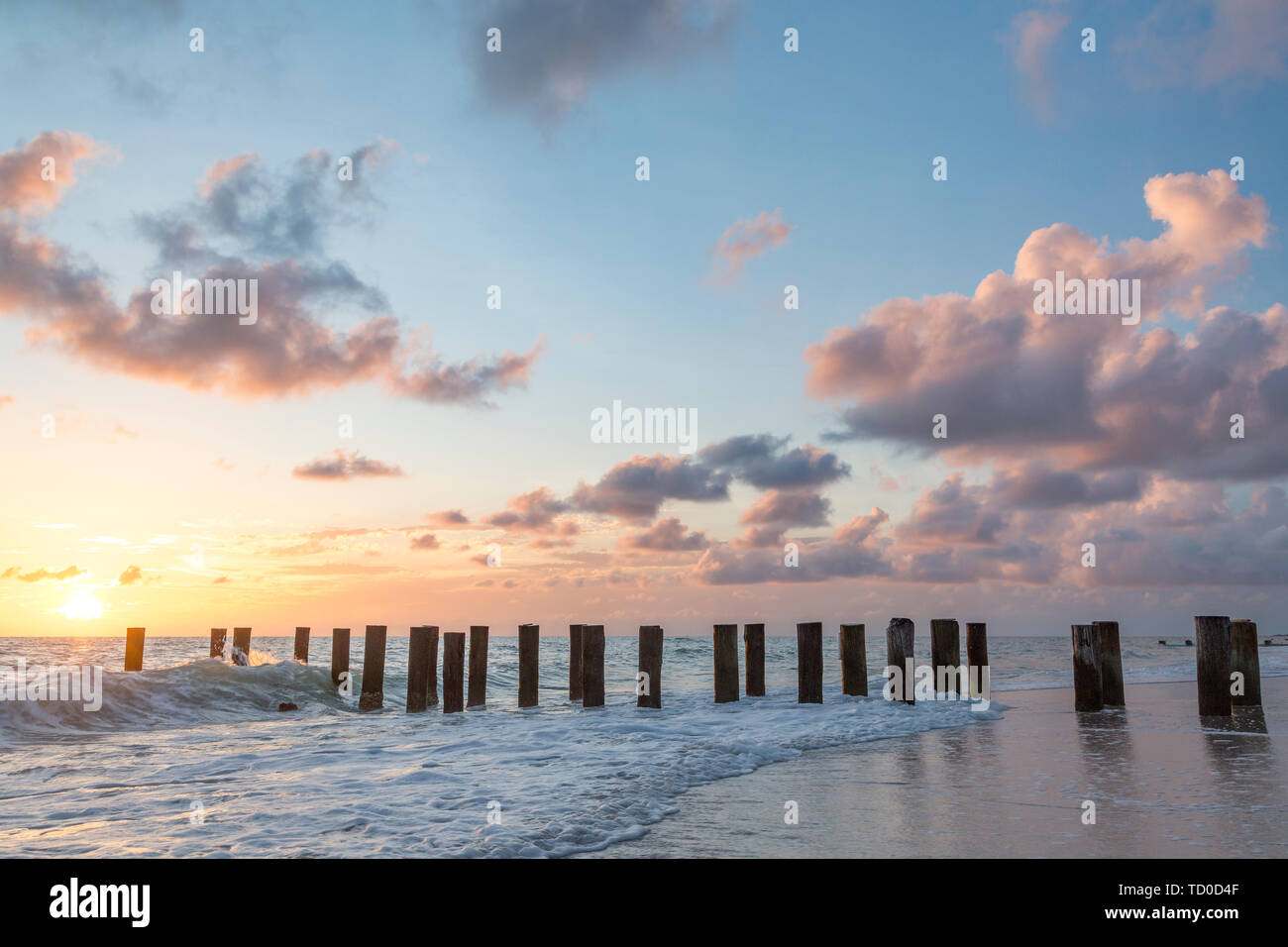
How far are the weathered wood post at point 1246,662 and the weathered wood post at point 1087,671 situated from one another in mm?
2080

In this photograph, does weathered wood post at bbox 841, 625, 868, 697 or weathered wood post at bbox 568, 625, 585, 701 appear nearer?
weathered wood post at bbox 841, 625, 868, 697

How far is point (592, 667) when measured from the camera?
17.3 meters

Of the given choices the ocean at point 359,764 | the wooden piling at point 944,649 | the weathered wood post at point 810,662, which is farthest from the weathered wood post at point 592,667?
the wooden piling at point 944,649

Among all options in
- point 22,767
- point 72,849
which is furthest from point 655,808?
point 22,767

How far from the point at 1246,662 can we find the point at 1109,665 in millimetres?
2086

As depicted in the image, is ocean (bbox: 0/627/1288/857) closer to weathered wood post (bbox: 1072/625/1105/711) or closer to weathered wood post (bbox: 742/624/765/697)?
weathered wood post (bbox: 742/624/765/697)

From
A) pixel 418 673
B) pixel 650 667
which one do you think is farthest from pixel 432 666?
pixel 650 667

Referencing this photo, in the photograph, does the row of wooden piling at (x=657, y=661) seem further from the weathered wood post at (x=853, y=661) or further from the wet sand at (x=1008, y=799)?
the wet sand at (x=1008, y=799)

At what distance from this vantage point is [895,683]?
16234 millimetres

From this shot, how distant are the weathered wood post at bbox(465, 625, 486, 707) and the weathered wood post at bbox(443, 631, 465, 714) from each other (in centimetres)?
111

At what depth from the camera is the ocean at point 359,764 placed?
21.7 ft

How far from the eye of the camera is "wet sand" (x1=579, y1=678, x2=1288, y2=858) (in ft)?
18.9

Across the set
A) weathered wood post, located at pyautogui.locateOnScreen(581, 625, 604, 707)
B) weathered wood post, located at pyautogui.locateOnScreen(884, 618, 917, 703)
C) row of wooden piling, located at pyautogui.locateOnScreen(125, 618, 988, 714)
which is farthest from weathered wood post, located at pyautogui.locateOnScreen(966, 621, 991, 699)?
weathered wood post, located at pyautogui.locateOnScreen(581, 625, 604, 707)
